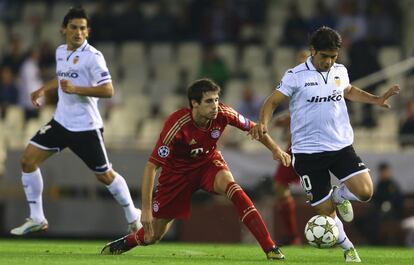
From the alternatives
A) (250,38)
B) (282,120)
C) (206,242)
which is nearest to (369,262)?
(282,120)

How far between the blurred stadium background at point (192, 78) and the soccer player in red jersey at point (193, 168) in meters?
8.22

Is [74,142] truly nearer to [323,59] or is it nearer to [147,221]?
[147,221]

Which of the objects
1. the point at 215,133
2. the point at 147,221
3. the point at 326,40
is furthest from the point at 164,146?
the point at 326,40

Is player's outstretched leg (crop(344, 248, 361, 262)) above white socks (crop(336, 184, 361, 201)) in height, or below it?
below

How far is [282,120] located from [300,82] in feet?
11.0

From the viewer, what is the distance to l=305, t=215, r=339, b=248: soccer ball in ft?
42.3

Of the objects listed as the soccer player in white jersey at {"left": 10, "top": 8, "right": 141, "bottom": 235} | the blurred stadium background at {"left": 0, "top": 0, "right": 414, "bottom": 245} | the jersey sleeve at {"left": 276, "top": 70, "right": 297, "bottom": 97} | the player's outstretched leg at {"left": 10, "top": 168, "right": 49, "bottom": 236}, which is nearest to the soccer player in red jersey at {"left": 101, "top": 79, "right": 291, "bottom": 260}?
the jersey sleeve at {"left": 276, "top": 70, "right": 297, "bottom": 97}

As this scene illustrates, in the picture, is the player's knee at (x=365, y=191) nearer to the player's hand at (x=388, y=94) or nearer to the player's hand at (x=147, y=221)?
the player's hand at (x=388, y=94)

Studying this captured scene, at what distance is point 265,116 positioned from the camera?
13.1 m

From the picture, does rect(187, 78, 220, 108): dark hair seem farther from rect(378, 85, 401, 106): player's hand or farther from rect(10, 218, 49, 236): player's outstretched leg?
rect(10, 218, 49, 236): player's outstretched leg

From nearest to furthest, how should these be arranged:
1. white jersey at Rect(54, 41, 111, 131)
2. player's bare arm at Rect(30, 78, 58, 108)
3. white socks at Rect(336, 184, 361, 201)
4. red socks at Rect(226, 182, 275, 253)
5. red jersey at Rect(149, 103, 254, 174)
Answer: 1. red socks at Rect(226, 182, 275, 253)
2. red jersey at Rect(149, 103, 254, 174)
3. white socks at Rect(336, 184, 361, 201)
4. white jersey at Rect(54, 41, 111, 131)
5. player's bare arm at Rect(30, 78, 58, 108)

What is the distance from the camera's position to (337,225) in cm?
1317

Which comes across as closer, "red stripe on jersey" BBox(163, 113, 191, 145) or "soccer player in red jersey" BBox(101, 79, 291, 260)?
"soccer player in red jersey" BBox(101, 79, 291, 260)

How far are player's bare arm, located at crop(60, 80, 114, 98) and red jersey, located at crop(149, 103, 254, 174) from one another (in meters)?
1.80
